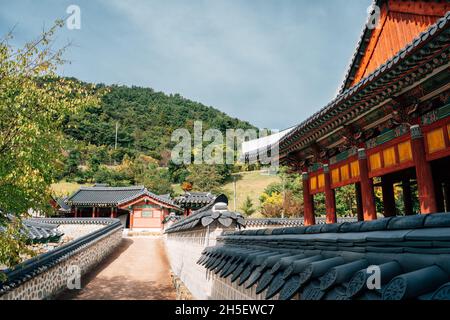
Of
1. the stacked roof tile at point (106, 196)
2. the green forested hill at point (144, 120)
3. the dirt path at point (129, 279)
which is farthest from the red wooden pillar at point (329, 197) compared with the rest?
the green forested hill at point (144, 120)

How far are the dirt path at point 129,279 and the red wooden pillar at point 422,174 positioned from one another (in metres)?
9.00

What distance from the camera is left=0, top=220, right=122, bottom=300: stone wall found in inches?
331

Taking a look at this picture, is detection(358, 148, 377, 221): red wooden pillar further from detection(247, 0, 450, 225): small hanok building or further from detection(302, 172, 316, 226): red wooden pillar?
detection(302, 172, 316, 226): red wooden pillar

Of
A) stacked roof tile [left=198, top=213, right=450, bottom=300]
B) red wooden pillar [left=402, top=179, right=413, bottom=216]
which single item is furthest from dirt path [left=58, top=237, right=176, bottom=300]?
stacked roof tile [left=198, top=213, right=450, bottom=300]

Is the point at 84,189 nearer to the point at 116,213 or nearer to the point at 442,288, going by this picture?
the point at 116,213

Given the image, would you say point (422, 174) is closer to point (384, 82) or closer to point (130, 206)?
point (384, 82)

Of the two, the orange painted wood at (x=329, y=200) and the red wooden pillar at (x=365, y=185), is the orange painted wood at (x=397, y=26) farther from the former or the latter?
the orange painted wood at (x=329, y=200)

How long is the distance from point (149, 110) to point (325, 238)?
134 m

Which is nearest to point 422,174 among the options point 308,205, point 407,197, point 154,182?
point 407,197

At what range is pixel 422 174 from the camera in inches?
276

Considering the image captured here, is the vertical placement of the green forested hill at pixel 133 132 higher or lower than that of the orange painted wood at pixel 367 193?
higher

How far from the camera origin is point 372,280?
2.10 meters

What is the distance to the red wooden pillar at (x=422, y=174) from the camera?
6747 millimetres
